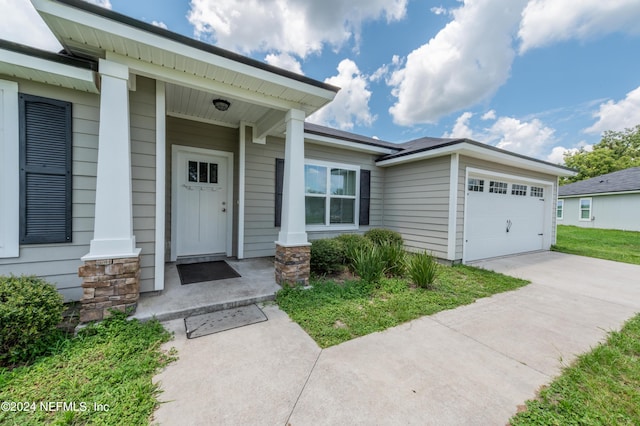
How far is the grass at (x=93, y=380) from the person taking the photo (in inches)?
57.4

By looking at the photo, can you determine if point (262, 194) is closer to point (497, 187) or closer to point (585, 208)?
point (497, 187)

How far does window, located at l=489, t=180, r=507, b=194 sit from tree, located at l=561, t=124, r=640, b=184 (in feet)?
82.6

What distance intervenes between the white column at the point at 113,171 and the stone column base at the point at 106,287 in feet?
0.35

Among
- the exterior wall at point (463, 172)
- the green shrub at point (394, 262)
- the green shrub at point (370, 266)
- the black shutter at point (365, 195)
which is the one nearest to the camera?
the green shrub at point (370, 266)

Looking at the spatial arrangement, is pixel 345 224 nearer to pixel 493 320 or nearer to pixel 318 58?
pixel 493 320

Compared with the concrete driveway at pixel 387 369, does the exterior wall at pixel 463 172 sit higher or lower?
higher

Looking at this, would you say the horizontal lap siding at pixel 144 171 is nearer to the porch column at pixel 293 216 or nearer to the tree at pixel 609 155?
the porch column at pixel 293 216

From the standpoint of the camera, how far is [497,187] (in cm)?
651

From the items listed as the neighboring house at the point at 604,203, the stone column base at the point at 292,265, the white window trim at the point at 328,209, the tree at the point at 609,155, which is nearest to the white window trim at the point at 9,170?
the stone column base at the point at 292,265

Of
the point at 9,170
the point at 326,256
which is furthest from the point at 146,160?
the point at 326,256

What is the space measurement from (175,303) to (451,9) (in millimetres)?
8565

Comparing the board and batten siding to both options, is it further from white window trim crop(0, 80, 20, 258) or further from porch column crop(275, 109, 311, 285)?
white window trim crop(0, 80, 20, 258)

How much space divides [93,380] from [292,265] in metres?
2.28

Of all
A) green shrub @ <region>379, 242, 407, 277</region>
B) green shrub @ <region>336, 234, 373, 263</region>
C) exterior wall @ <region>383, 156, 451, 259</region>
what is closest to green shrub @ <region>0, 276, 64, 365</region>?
green shrub @ <region>336, 234, 373, 263</region>
